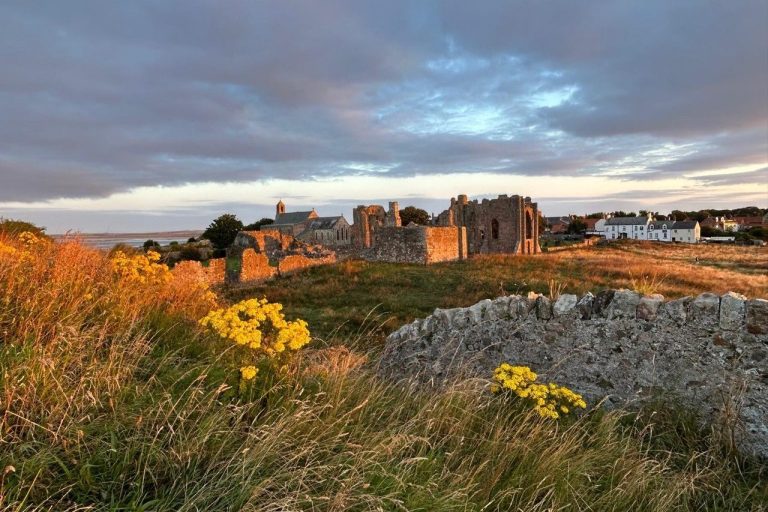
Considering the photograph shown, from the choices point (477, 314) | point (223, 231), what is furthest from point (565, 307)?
point (223, 231)

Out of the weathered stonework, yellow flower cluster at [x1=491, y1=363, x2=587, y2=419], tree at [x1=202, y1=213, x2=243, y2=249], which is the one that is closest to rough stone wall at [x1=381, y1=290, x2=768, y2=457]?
yellow flower cluster at [x1=491, y1=363, x2=587, y2=419]

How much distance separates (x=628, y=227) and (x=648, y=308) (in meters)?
107

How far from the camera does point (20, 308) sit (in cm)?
326

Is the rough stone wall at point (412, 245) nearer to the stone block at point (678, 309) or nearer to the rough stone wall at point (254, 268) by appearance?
the rough stone wall at point (254, 268)

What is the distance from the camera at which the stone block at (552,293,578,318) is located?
6078mm

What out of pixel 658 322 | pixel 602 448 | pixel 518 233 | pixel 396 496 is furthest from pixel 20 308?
pixel 518 233

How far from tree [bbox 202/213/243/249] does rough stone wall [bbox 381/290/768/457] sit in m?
55.6

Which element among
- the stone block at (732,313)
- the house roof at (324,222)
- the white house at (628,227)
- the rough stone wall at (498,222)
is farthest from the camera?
the white house at (628,227)

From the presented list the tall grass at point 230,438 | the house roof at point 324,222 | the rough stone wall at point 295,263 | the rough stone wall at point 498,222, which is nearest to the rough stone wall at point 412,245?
the rough stone wall at point 295,263

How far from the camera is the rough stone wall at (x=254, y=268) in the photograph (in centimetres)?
2053

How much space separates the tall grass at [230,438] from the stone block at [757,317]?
1.40 m

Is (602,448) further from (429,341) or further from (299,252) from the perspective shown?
(299,252)

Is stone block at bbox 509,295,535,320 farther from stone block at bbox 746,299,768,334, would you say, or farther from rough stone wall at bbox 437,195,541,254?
rough stone wall at bbox 437,195,541,254

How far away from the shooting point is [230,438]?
2.62m
